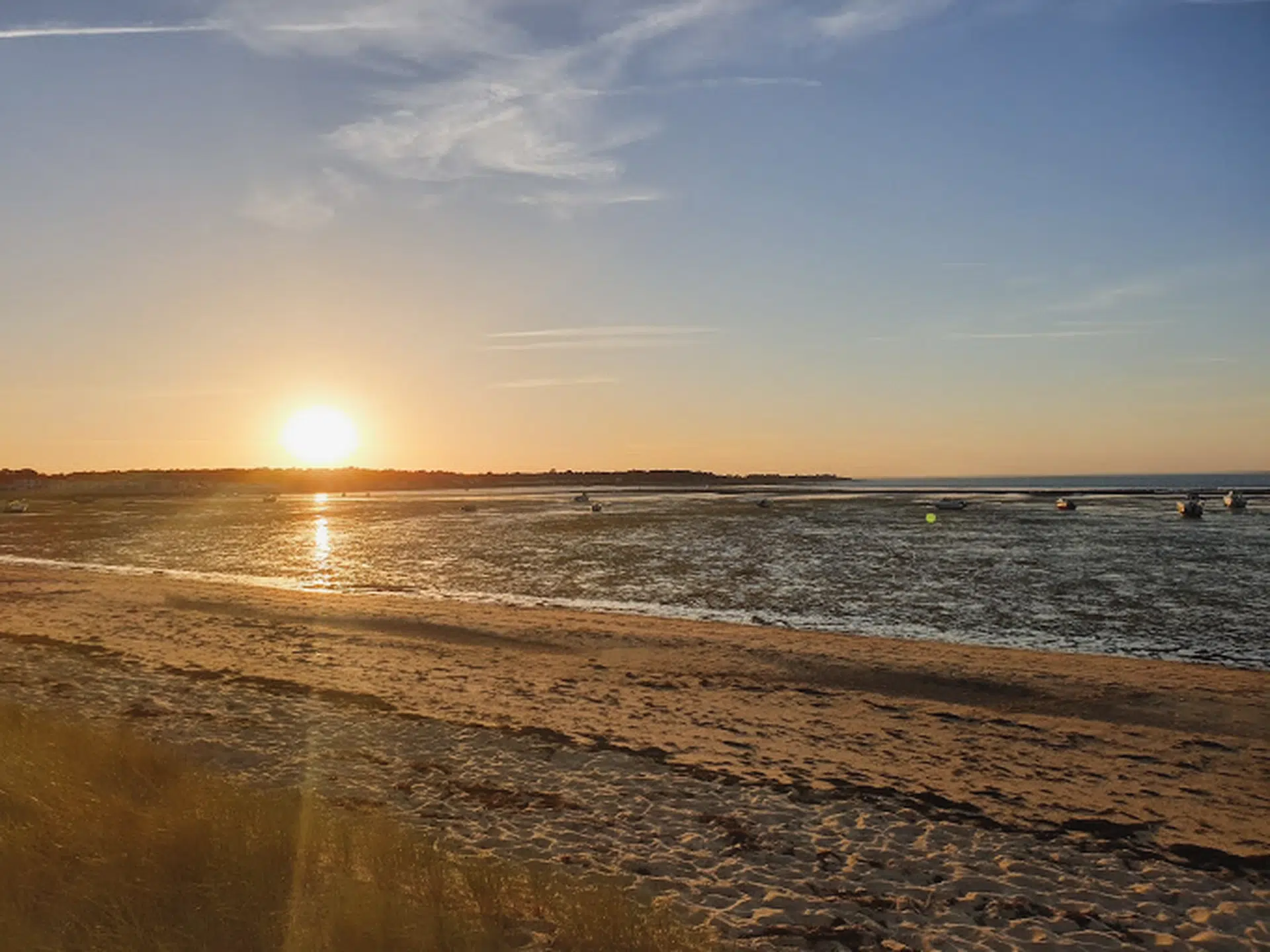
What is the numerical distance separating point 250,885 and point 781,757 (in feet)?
25.4

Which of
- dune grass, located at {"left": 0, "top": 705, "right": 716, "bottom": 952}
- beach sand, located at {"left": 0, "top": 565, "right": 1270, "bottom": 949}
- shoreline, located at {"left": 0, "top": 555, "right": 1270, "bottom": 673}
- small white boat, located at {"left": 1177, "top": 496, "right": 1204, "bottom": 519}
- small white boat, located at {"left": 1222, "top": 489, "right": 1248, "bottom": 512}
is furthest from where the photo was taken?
small white boat, located at {"left": 1222, "top": 489, "right": 1248, "bottom": 512}

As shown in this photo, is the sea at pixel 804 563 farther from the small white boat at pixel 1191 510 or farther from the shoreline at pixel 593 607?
the small white boat at pixel 1191 510

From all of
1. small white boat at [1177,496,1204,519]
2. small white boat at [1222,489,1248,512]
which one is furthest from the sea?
small white boat at [1177,496,1204,519]

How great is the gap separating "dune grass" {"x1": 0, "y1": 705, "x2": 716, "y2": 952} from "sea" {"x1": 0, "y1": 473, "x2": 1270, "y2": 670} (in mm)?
17751

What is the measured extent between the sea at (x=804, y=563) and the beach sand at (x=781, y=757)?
459cm

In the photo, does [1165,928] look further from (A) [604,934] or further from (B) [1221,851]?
(A) [604,934]

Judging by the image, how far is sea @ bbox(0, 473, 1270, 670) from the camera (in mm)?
25688

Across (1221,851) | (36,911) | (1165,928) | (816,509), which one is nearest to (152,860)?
(36,911)

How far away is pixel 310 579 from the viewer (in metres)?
37.8

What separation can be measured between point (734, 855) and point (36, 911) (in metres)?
6.11

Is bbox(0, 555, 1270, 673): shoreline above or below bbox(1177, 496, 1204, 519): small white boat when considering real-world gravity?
below

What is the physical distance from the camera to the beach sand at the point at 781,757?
27.6 ft

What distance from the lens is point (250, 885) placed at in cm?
714

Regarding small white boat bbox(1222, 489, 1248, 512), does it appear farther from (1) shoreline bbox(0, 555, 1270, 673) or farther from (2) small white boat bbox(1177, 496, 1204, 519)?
(1) shoreline bbox(0, 555, 1270, 673)
